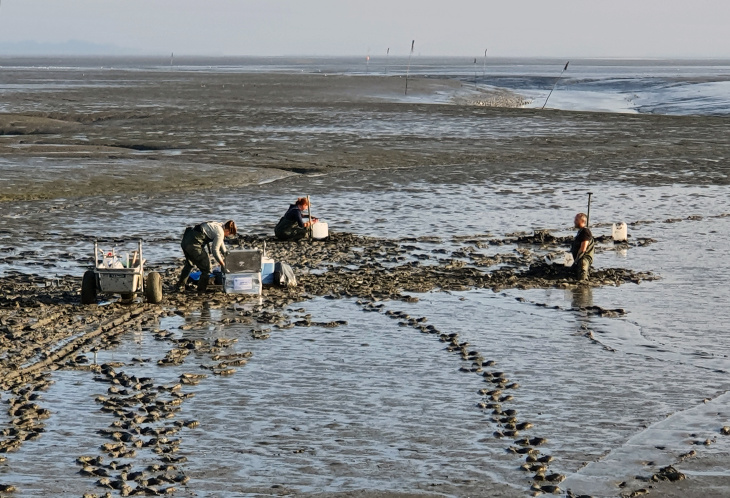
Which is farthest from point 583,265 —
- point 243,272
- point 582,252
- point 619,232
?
point 243,272

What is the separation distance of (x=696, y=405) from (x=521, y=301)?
17.1 feet

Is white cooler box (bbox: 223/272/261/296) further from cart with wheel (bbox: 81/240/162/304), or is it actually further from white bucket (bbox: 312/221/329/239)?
white bucket (bbox: 312/221/329/239)

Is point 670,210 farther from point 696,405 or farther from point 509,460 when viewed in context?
point 509,460

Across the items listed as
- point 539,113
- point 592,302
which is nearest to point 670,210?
point 592,302


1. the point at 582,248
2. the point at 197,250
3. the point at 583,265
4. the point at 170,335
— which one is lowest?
the point at 170,335

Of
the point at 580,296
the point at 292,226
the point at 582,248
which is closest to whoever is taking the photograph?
the point at 580,296

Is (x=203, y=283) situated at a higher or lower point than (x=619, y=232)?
lower

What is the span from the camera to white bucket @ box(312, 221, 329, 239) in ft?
68.5

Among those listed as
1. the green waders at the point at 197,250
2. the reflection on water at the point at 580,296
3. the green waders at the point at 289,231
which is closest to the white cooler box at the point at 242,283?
the green waders at the point at 197,250

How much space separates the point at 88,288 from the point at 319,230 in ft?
20.8

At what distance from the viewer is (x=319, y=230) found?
2091cm

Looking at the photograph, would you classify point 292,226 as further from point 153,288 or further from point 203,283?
point 153,288

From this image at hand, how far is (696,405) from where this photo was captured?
37.8ft

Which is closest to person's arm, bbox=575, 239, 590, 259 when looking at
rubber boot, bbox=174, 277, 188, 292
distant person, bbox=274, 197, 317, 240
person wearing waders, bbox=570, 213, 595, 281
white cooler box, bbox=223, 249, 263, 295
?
person wearing waders, bbox=570, 213, 595, 281
